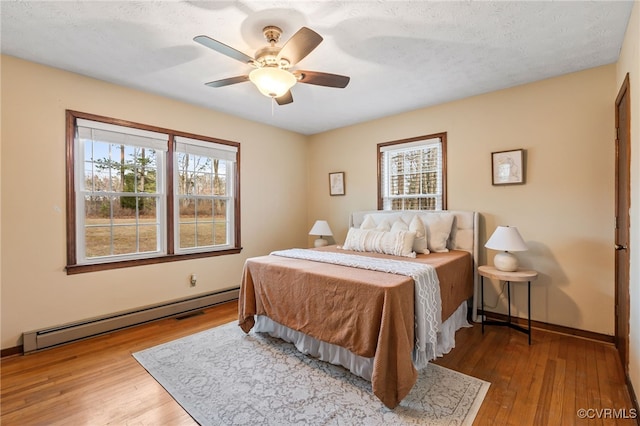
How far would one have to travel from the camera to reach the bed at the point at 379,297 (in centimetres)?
186

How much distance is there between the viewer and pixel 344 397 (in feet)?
6.43

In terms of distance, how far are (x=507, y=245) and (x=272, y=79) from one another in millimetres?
2589

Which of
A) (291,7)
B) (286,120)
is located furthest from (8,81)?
(286,120)

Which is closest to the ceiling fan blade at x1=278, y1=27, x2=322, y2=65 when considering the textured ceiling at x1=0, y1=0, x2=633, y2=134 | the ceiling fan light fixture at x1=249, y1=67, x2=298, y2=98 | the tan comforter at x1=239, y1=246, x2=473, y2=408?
the ceiling fan light fixture at x1=249, y1=67, x2=298, y2=98

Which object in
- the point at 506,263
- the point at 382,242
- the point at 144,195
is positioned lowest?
the point at 506,263

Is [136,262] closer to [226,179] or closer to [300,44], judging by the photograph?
[226,179]

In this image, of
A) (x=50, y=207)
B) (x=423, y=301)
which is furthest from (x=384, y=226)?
(x=50, y=207)

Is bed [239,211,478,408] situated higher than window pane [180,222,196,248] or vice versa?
window pane [180,222,196,248]

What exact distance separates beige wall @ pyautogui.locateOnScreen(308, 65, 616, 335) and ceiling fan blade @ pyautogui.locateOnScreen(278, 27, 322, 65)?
243 cm

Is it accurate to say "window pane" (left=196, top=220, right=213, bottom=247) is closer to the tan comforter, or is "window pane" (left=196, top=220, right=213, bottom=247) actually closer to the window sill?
the window sill

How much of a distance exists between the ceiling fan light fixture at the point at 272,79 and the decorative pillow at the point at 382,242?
194cm

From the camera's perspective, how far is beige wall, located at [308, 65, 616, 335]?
274 centimetres

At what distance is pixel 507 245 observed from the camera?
2783mm
